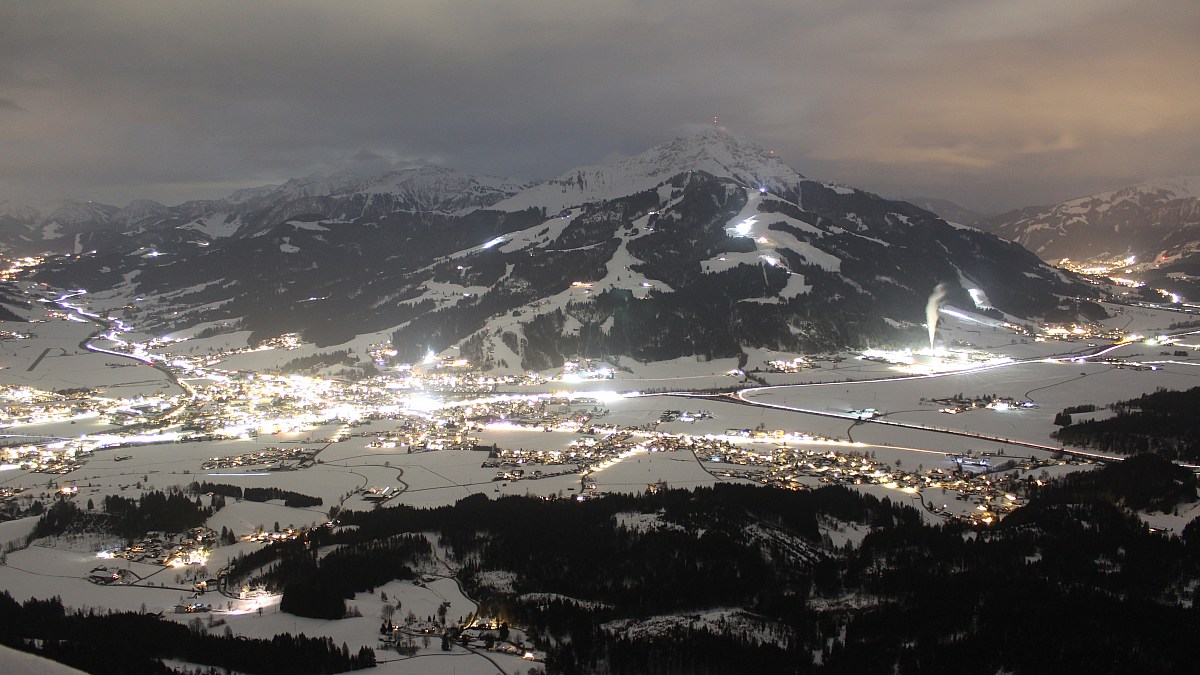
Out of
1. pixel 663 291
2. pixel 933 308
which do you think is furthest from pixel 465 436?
pixel 933 308

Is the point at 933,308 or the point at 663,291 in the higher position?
the point at 663,291

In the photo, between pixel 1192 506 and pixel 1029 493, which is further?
pixel 1029 493

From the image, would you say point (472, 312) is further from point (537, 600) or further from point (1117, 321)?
point (1117, 321)

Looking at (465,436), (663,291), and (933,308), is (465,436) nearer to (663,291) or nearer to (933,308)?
(663,291)

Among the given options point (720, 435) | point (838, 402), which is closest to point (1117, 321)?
point (838, 402)

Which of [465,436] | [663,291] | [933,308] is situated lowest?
[465,436]

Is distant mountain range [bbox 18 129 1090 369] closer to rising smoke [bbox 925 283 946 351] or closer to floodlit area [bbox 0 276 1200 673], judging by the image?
rising smoke [bbox 925 283 946 351]

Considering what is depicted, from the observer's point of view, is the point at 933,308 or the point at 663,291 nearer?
the point at 663,291

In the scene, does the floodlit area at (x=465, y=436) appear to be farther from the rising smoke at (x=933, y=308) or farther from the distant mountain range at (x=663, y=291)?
the distant mountain range at (x=663, y=291)

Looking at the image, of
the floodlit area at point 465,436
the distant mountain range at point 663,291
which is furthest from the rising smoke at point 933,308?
the distant mountain range at point 663,291

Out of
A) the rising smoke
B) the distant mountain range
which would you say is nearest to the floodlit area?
the rising smoke

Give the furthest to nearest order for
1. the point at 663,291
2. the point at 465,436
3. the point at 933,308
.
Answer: the point at 933,308, the point at 663,291, the point at 465,436
